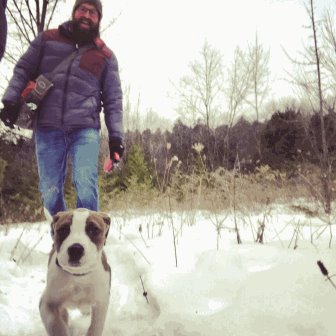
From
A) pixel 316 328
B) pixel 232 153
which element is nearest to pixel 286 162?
pixel 232 153

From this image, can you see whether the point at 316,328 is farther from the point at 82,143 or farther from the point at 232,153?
the point at 232,153

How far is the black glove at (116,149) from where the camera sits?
2549 mm

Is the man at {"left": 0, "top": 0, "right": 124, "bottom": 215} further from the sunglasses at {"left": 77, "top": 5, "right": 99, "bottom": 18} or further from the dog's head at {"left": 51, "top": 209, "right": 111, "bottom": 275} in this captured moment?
the dog's head at {"left": 51, "top": 209, "right": 111, "bottom": 275}

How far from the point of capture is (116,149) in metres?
2.60

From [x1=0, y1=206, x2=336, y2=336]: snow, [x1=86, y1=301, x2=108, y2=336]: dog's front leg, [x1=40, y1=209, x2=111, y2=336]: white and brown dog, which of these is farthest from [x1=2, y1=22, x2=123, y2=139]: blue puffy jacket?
[x1=86, y1=301, x2=108, y2=336]: dog's front leg

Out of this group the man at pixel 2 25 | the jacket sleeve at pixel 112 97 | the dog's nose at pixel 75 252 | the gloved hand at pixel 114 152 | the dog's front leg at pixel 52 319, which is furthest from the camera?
the jacket sleeve at pixel 112 97

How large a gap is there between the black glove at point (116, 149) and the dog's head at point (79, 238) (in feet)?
3.30

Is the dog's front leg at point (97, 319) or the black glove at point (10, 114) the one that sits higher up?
the black glove at point (10, 114)

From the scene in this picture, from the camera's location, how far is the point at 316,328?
1.68 metres

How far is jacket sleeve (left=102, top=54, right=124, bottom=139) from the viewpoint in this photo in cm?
280

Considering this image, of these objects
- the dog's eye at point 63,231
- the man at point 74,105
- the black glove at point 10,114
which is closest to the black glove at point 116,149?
the man at point 74,105

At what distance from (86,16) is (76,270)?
5.26 feet

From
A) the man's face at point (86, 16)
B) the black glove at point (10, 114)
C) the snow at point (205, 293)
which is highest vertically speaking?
the man's face at point (86, 16)

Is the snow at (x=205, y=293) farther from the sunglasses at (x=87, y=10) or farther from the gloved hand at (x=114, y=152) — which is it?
the sunglasses at (x=87, y=10)
